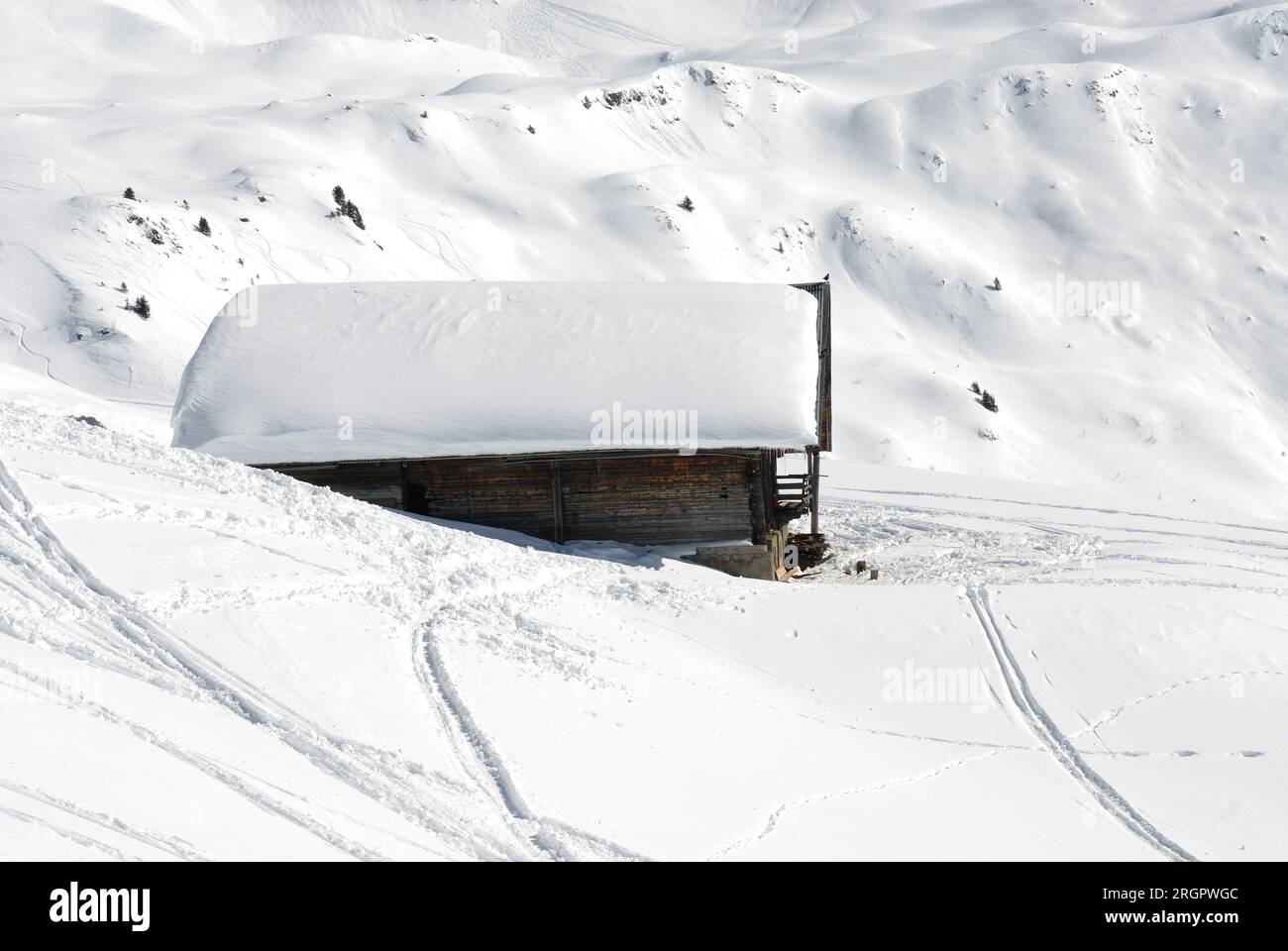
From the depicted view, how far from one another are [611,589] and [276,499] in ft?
16.1

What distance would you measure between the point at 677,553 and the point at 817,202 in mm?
44972

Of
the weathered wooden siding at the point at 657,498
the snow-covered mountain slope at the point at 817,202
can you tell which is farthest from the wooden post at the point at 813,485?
the snow-covered mountain slope at the point at 817,202

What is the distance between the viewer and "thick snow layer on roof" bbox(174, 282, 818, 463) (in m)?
19.7

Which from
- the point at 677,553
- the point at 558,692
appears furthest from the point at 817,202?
the point at 558,692

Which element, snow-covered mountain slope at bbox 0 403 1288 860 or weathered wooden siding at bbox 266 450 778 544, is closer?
snow-covered mountain slope at bbox 0 403 1288 860

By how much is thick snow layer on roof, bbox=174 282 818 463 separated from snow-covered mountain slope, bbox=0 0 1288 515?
375 inches

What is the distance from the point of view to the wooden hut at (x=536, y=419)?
1962cm

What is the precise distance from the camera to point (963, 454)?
4081cm

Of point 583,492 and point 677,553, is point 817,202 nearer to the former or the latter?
point 583,492

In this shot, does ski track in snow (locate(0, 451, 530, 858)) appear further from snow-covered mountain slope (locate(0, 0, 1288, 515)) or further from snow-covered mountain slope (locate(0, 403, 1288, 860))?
snow-covered mountain slope (locate(0, 0, 1288, 515))

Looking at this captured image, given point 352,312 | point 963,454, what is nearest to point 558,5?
point 963,454

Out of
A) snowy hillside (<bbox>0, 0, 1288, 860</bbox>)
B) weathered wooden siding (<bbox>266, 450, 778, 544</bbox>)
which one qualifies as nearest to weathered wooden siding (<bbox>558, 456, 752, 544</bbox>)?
weathered wooden siding (<bbox>266, 450, 778, 544</bbox>)

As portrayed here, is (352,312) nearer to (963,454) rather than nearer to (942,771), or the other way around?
(942,771)

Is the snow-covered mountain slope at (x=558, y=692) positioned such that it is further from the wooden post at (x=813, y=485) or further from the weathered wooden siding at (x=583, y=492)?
the wooden post at (x=813, y=485)
